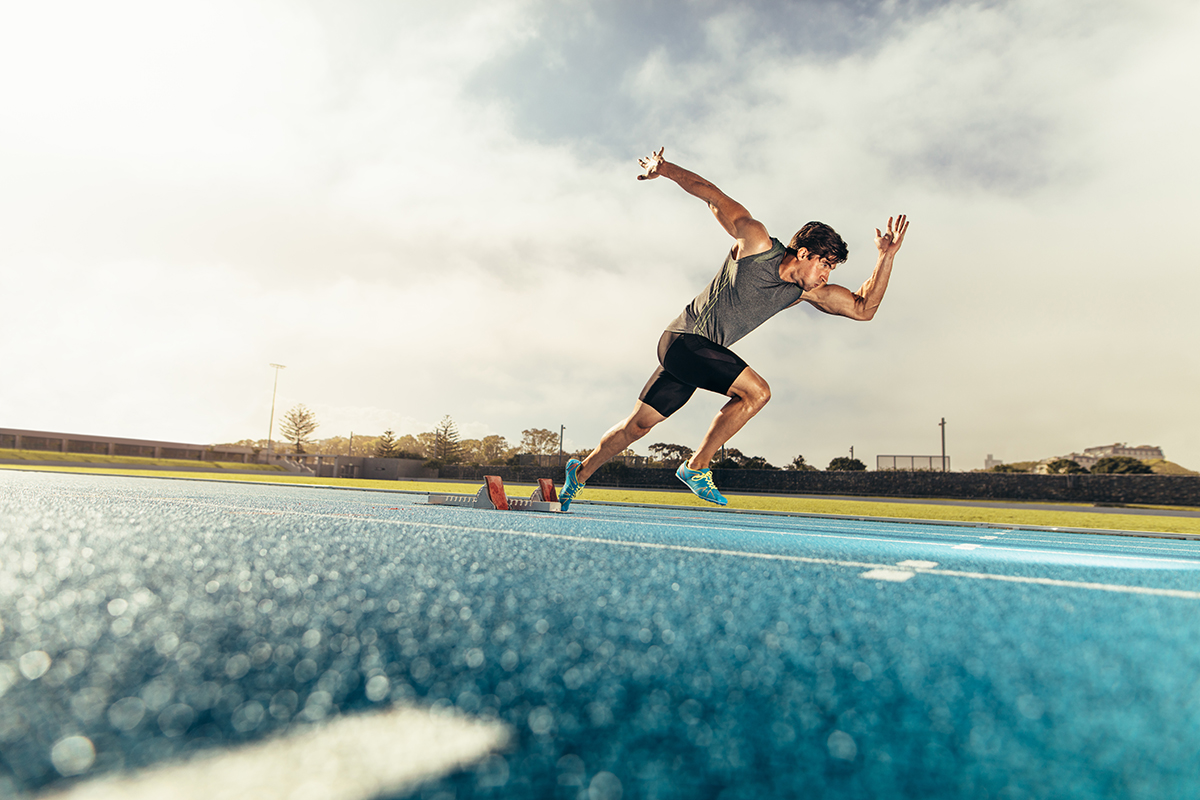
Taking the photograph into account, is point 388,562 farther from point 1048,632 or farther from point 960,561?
point 960,561

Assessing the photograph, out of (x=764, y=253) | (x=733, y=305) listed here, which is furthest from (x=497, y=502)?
(x=764, y=253)

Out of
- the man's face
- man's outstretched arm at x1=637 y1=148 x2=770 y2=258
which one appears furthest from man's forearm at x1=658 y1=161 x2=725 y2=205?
the man's face

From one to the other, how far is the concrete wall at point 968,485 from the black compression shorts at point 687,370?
30.0 m

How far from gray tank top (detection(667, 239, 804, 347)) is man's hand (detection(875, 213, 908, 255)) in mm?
653

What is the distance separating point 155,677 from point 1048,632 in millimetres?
1808

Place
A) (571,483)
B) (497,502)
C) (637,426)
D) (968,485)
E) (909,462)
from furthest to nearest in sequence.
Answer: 1. (909,462)
2. (968,485)
3. (497,502)
4. (571,483)
5. (637,426)

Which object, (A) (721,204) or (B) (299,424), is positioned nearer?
(A) (721,204)

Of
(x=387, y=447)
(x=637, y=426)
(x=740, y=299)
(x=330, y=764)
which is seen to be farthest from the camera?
(x=387, y=447)

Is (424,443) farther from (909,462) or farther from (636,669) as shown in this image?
(636,669)

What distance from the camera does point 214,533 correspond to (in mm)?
3111

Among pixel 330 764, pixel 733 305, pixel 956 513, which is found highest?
pixel 733 305

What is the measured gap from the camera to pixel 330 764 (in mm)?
763

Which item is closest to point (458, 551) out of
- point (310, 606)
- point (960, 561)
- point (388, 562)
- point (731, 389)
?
point (388, 562)

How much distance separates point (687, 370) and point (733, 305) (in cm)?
65
